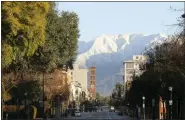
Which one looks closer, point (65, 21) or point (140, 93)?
point (65, 21)

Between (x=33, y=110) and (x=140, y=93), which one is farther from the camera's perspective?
(x=140, y=93)

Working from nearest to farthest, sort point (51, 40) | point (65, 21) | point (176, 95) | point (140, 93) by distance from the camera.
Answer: point (51, 40)
point (65, 21)
point (176, 95)
point (140, 93)

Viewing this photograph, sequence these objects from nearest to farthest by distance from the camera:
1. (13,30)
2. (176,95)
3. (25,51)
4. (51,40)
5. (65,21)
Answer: (13,30), (25,51), (51,40), (65,21), (176,95)

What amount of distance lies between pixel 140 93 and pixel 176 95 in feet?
72.1

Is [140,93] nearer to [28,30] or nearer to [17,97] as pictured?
[17,97]

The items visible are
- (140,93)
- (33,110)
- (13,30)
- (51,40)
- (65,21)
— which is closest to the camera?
(13,30)

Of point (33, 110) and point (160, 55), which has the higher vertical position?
point (160, 55)

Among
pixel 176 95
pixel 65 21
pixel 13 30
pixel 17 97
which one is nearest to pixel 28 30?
pixel 13 30

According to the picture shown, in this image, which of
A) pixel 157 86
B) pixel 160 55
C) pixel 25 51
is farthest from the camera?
pixel 157 86

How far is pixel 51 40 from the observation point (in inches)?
1644

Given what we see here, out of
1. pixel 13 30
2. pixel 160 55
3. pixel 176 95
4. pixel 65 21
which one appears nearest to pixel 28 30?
pixel 13 30

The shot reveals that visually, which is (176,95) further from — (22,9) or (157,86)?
(22,9)

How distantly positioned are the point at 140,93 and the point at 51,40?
59.0 metres

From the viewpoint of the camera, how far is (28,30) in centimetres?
3266
